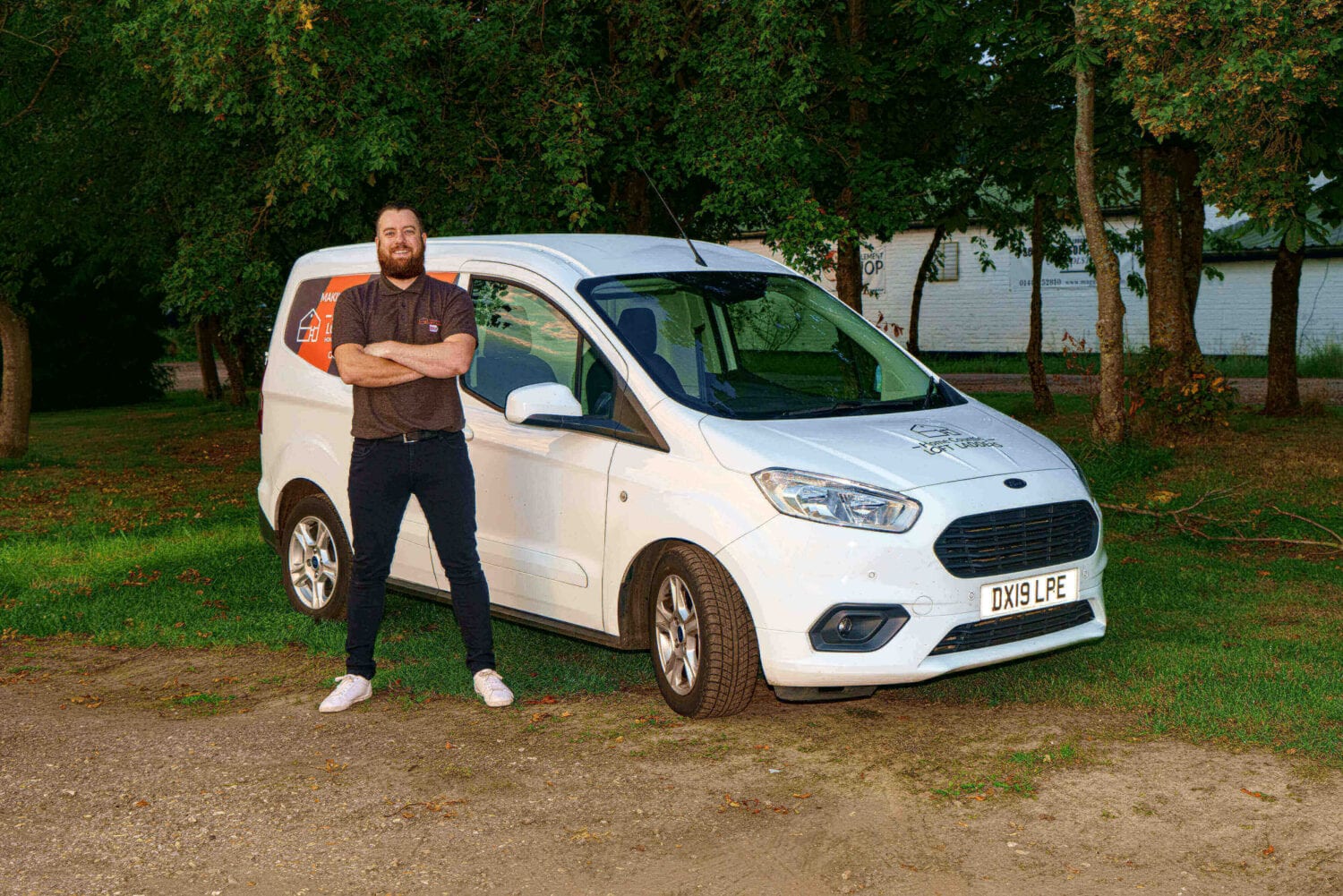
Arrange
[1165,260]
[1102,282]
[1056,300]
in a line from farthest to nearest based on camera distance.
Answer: [1056,300] < [1165,260] < [1102,282]

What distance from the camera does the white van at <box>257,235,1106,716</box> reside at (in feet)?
18.3

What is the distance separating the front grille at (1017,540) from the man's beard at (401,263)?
96.8 inches

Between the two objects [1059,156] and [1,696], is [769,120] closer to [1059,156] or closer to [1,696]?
[1059,156]

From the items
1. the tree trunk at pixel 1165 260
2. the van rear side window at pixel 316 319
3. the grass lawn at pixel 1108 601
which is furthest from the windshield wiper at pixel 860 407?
the tree trunk at pixel 1165 260

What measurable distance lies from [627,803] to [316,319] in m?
3.85

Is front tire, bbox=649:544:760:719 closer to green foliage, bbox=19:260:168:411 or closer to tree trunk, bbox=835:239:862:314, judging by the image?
tree trunk, bbox=835:239:862:314

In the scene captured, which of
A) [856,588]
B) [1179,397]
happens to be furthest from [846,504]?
[1179,397]

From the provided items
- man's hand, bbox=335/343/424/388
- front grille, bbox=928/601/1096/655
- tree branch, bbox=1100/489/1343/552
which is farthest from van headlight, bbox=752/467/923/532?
tree branch, bbox=1100/489/1343/552

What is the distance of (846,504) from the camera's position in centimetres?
559

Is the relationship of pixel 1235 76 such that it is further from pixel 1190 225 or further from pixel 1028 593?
pixel 1190 225

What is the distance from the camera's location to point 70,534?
38.4ft

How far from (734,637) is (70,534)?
25.6 ft

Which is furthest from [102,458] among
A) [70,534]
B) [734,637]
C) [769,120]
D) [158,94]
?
[734,637]

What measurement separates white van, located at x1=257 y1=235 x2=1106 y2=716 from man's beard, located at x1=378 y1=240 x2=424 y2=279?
0.67 m
